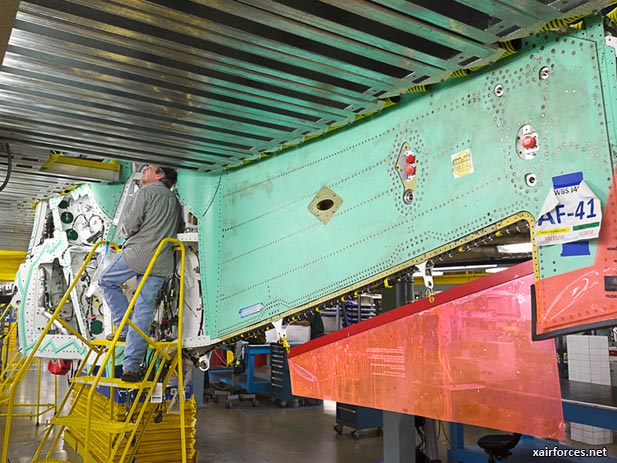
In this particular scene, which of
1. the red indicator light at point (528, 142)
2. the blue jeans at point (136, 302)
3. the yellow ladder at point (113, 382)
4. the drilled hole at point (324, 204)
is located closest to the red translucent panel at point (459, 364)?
the red indicator light at point (528, 142)

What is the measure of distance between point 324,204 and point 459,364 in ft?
5.34

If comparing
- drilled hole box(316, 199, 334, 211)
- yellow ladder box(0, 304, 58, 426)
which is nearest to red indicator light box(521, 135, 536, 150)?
drilled hole box(316, 199, 334, 211)

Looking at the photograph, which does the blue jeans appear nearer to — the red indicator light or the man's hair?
the man's hair

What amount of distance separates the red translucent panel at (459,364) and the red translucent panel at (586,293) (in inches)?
9.5

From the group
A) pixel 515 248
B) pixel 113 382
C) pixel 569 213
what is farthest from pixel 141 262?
pixel 515 248

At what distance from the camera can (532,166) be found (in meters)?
2.83

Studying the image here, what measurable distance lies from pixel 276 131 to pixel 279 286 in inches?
52.6

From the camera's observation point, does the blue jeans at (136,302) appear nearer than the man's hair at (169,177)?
Yes

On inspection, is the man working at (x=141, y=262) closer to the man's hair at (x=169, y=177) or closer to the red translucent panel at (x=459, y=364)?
the man's hair at (x=169, y=177)

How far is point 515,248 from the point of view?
10109 millimetres

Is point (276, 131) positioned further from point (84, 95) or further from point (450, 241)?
point (450, 241)

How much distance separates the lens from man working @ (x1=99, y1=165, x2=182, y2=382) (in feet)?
15.4

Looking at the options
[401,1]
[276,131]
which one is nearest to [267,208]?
[276,131]

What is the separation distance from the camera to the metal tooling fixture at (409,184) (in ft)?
8.77
